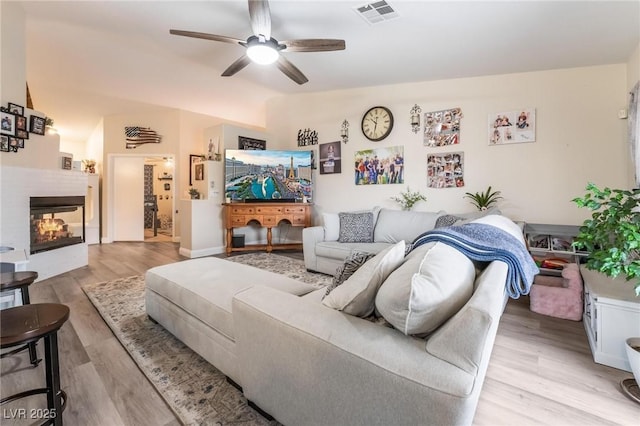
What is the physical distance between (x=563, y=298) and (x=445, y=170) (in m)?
2.06

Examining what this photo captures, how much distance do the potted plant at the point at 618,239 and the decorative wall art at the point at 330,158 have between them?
3513 millimetres

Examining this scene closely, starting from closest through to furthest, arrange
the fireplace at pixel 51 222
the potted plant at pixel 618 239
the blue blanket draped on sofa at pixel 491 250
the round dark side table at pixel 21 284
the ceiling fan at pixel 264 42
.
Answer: the blue blanket draped on sofa at pixel 491 250 < the potted plant at pixel 618 239 < the round dark side table at pixel 21 284 < the ceiling fan at pixel 264 42 < the fireplace at pixel 51 222

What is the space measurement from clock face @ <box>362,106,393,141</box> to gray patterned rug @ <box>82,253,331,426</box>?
3.78 metres

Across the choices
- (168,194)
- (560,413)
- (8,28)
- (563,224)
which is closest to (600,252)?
(560,413)

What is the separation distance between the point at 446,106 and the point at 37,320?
450 cm

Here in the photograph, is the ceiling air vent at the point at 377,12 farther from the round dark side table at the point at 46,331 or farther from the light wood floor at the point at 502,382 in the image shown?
the round dark side table at the point at 46,331

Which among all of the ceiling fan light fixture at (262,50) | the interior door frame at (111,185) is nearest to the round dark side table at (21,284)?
the ceiling fan light fixture at (262,50)

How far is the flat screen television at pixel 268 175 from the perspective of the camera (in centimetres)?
473

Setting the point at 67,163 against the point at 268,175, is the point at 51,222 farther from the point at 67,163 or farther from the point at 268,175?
the point at 268,175

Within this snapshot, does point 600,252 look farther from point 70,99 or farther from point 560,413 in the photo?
point 70,99

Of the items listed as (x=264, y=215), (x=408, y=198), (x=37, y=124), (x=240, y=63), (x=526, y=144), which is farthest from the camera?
(x=264, y=215)

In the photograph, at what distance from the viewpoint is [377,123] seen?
438 centimetres

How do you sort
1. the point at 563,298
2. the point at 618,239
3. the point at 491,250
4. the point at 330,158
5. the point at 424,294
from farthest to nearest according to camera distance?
the point at 330,158 → the point at 563,298 → the point at 618,239 → the point at 491,250 → the point at 424,294

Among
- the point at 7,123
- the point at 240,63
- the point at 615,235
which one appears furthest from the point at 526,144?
the point at 7,123
